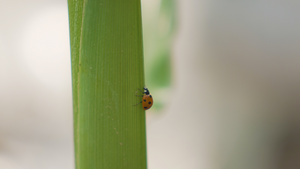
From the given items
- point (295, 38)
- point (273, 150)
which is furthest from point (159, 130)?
point (295, 38)

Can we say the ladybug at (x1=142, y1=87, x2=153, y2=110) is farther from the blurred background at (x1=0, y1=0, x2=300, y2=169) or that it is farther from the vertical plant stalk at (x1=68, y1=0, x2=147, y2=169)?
the blurred background at (x1=0, y1=0, x2=300, y2=169)

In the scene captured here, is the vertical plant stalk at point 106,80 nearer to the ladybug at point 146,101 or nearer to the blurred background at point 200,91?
the ladybug at point 146,101

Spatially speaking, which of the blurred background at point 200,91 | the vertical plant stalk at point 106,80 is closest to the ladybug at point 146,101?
the vertical plant stalk at point 106,80

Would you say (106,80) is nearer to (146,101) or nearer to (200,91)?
(146,101)

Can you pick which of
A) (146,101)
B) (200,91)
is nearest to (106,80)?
(146,101)

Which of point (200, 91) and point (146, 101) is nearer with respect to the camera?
point (146, 101)
